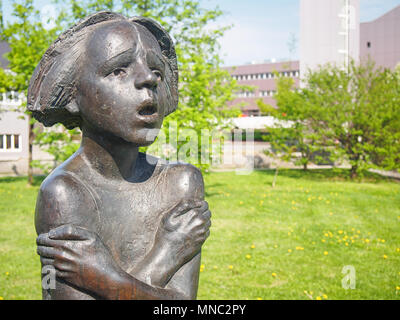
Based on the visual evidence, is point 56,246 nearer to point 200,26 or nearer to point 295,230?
point 295,230

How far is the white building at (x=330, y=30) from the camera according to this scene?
23.9m

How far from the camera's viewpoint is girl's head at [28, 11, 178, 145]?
1.85 meters

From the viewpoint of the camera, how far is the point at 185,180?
6.97ft

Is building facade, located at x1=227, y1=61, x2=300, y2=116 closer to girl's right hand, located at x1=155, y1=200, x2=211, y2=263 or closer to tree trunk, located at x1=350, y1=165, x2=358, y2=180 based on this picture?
tree trunk, located at x1=350, y1=165, x2=358, y2=180

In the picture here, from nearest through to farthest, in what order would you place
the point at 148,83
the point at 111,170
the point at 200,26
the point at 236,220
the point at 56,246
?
the point at 56,246 → the point at 148,83 → the point at 111,170 → the point at 236,220 → the point at 200,26

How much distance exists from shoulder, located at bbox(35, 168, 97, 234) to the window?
66.4ft

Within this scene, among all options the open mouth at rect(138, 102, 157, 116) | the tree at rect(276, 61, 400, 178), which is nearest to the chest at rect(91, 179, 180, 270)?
the open mouth at rect(138, 102, 157, 116)

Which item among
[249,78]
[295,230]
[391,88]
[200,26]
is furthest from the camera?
[249,78]

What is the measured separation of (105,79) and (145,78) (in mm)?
186

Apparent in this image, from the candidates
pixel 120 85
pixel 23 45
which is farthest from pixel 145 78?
pixel 23 45

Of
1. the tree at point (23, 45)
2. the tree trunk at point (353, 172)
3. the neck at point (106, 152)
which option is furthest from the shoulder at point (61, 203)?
the tree trunk at point (353, 172)

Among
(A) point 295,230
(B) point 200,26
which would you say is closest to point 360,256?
(A) point 295,230

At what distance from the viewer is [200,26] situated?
12.7 metres

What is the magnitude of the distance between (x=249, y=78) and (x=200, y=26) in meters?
48.7
